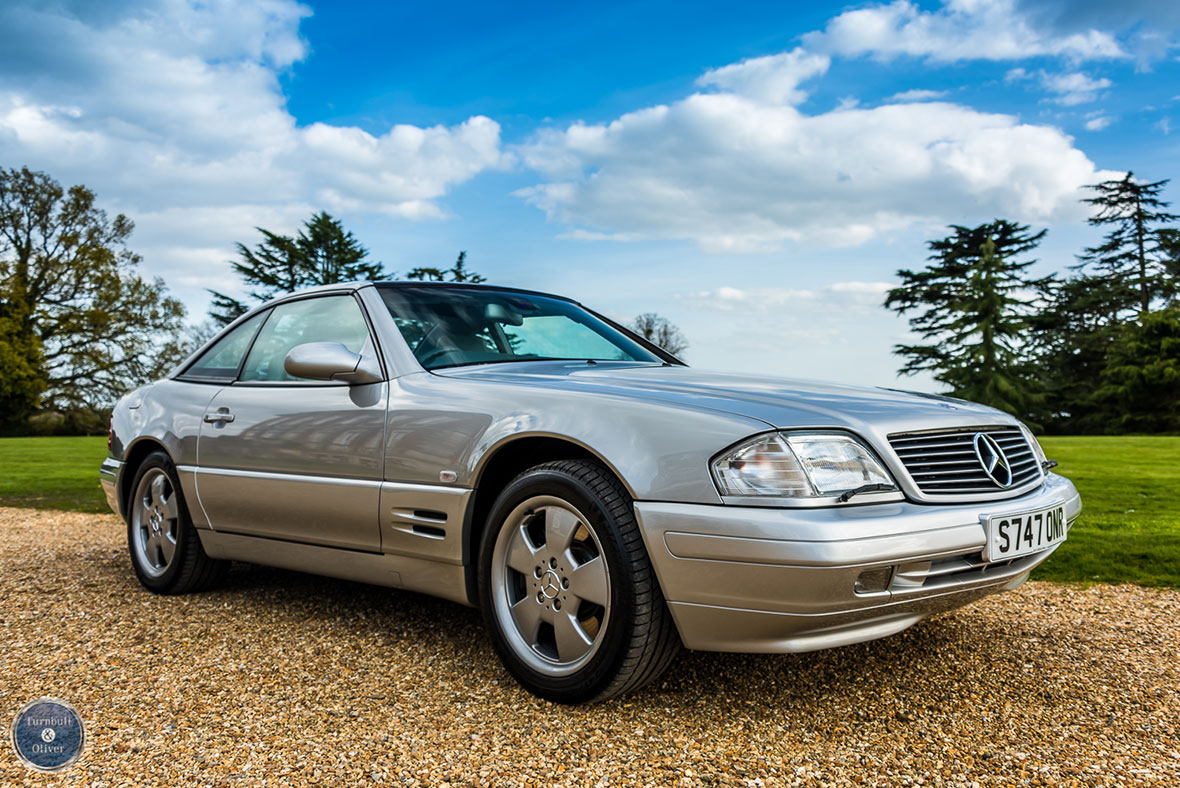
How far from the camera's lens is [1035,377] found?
44094 mm

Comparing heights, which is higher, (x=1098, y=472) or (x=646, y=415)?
(x=646, y=415)

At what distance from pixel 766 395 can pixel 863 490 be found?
473mm

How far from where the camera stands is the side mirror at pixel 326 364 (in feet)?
11.3

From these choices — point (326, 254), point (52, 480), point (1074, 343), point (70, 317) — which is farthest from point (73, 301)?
point (1074, 343)

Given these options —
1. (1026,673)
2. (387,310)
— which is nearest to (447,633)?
(387,310)

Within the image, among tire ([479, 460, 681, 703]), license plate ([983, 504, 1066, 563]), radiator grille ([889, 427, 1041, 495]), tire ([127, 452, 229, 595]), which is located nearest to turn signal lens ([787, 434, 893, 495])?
radiator grille ([889, 427, 1041, 495])

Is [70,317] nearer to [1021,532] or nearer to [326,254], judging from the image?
[326,254]

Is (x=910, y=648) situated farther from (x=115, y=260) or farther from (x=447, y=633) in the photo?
(x=115, y=260)

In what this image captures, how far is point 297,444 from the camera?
3.78m

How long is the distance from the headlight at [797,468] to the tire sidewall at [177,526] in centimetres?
313

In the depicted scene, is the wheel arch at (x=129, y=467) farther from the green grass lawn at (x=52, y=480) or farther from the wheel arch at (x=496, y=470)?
the green grass lawn at (x=52, y=480)

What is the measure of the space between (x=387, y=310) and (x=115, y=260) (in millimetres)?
41036

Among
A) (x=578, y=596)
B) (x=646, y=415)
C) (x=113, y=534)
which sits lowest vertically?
(x=113, y=534)

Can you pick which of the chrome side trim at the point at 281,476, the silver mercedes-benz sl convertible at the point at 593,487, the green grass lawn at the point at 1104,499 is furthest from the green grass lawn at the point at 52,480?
the silver mercedes-benz sl convertible at the point at 593,487
